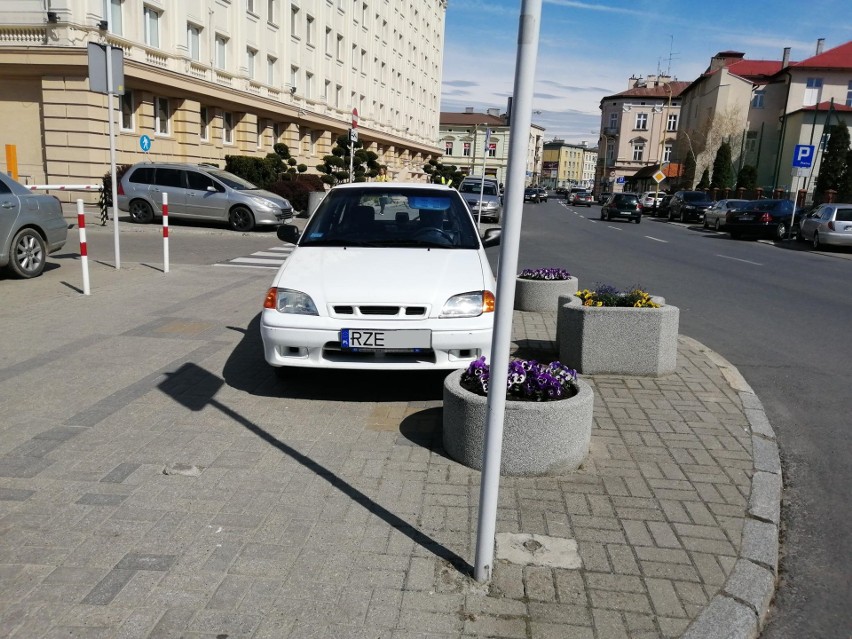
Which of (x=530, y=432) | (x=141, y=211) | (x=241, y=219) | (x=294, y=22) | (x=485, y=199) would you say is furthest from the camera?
(x=294, y=22)

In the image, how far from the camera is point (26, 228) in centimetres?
1001

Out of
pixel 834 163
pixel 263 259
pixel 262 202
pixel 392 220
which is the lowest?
pixel 263 259

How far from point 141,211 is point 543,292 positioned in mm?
14173

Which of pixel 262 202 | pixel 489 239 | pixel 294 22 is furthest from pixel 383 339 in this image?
pixel 294 22

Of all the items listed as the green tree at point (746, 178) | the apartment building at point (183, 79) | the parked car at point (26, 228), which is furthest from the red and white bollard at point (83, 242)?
the green tree at point (746, 178)

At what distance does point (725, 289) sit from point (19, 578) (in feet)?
39.2

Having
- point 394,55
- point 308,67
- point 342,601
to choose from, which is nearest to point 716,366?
point 342,601

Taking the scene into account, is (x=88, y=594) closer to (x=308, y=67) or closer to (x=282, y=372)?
(x=282, y=372)

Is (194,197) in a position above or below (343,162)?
below

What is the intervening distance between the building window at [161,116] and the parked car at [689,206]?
27782mm

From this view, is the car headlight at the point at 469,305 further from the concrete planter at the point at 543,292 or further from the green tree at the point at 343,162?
the green tree at the point at 343,162

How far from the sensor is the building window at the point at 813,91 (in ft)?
191

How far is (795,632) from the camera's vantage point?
2918 mm

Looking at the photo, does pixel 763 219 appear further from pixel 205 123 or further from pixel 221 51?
pixel 221 51
